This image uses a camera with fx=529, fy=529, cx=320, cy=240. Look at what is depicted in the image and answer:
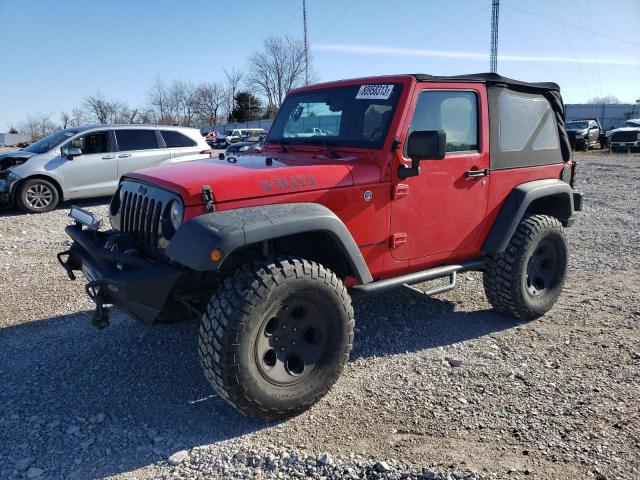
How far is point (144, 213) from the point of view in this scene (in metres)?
3.40

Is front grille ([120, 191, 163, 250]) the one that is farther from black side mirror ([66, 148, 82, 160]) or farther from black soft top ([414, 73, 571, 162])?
black side mirror ([66, 148, 82, 160])

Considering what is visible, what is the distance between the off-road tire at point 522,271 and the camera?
439 centimetres

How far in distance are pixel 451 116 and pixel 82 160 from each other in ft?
26.4

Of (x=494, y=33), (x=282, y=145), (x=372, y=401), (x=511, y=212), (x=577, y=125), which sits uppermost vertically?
(x=494, y=33)

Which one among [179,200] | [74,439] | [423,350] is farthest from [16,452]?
[423,350]

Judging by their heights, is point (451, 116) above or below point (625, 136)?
above

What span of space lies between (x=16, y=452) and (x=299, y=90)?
3331 millimetres

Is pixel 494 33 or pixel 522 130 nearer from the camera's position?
pixel 522 130

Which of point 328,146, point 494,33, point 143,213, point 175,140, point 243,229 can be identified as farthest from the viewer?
point 494,33

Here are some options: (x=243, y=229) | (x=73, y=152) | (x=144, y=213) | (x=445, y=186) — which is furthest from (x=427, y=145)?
(x=73, y=152)

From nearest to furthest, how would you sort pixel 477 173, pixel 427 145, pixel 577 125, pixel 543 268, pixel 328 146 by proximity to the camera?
pixel 427 145
pixel 328 146
pixel 477 173
pixel 543 268
pixel 577 125

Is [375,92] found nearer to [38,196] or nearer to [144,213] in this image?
[144,213]

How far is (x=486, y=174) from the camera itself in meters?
4.13

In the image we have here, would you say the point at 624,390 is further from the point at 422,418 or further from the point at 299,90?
the point at 299,90
